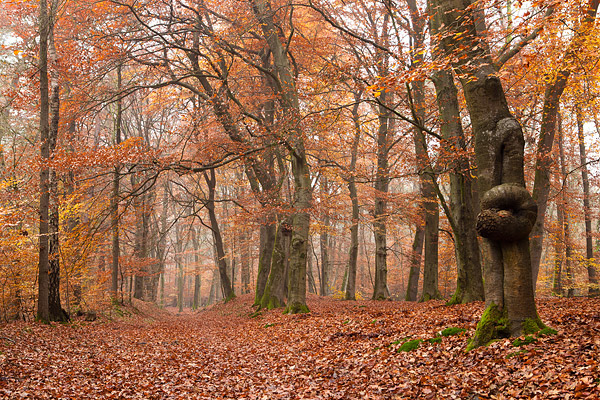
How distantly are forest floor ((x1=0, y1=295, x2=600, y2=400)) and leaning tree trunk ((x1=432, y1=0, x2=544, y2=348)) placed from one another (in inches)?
14.8

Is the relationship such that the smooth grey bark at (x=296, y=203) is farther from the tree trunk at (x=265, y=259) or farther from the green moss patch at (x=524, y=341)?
the green moss patch at (x=524, y=341)

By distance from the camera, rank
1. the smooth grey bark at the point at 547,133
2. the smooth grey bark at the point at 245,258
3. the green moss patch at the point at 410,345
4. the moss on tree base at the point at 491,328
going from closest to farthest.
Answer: the moss on tree base at the point at 491,328 < the green moss patch at the point at 410,345 < the smooth grey bark at the point at 547,133 < the smooth grey bark at the point at 245,258

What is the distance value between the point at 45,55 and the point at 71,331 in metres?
7.70

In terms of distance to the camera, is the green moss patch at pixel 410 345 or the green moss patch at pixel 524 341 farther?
the green moss patch at pixel 410 345

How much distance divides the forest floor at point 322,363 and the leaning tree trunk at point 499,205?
377 mm

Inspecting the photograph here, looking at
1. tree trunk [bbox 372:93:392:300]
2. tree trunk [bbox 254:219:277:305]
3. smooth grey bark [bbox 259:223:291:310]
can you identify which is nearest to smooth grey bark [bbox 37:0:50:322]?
smooth grey bark [bbox 259:223:291:310]

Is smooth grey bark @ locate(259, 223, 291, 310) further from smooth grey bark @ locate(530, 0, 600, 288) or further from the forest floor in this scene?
smooth grey bark @ locate(530, 0, 600, 288)

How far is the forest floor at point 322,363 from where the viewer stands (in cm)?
425

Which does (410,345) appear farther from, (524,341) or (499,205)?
(499,205)

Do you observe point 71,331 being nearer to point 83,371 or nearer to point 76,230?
point 76,230

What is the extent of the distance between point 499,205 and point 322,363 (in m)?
3.86

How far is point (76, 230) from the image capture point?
11961 millimetres

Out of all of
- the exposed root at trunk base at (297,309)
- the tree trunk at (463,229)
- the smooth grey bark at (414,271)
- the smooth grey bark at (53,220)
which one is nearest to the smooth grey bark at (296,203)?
the exposed root at trunk base at (297,309)

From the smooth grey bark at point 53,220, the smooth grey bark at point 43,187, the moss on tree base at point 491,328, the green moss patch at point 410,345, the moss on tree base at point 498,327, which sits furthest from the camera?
the smooth grey bark at point 53,220
